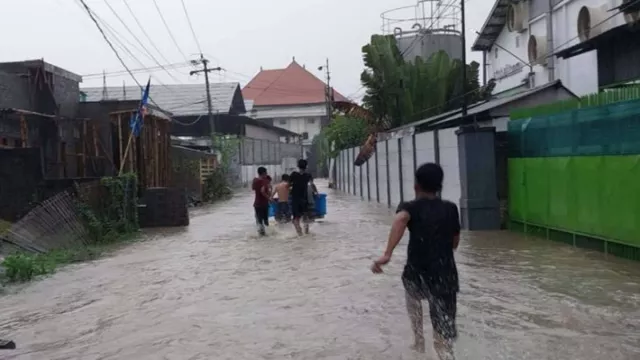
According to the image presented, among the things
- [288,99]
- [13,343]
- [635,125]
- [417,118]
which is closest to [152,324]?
[13,343]

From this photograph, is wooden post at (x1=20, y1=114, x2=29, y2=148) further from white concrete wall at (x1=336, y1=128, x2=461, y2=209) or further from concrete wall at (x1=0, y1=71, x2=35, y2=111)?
white concrete wall at (x1=336, y1=128, x2=461, y2=209)

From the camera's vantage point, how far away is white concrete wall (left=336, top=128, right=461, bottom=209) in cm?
1705

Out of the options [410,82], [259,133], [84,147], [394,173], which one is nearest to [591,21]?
[394,173]

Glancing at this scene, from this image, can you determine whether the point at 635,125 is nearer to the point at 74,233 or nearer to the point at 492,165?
the point at 492,165

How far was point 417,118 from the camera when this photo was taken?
32531 mm

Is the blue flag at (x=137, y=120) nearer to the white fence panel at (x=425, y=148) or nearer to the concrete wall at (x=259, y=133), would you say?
the white fence panel at (x=425, y=148)

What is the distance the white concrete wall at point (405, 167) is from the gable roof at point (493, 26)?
902 centimetres

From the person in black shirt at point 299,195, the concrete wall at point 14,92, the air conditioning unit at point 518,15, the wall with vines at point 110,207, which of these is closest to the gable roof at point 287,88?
the air conditioning unit at point 518,15

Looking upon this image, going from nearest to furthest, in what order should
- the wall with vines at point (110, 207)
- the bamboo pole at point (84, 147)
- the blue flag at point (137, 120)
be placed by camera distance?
the wall with vines at point (110, 207)
the blue flag at point (137, 120)
the bamboo pole at point (84, 147)

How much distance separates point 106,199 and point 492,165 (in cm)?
887

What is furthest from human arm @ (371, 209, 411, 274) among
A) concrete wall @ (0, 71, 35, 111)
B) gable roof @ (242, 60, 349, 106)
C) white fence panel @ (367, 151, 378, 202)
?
gable roof @ (242, 60, 349, 106)

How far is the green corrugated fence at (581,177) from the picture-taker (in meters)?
10.6

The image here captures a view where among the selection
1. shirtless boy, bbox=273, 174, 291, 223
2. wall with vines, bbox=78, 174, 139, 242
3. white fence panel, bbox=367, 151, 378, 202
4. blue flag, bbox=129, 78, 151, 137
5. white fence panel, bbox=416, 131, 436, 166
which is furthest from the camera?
white fence panel, bbox=367, 151, 378, 202

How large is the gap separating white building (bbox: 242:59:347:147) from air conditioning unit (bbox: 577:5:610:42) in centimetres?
6662
